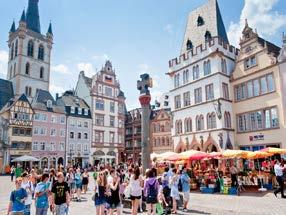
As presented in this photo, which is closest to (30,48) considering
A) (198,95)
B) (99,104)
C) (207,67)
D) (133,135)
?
(99,104)

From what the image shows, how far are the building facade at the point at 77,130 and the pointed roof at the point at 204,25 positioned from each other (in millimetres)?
26739

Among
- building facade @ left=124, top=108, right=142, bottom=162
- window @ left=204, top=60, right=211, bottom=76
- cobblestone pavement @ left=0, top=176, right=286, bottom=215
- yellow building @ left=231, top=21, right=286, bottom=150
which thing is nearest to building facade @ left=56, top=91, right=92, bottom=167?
building facade @ left=124, top=108, right=142, bottom=162

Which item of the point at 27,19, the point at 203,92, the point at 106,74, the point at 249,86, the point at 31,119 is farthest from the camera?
the point at 27,19

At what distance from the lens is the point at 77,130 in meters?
54.9

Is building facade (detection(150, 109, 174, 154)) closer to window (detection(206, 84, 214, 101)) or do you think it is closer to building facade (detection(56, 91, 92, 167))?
building facade (detection(56, 91, 92, 167))

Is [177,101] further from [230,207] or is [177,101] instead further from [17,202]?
[17,202]

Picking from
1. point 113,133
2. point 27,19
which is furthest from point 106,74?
point 27,19

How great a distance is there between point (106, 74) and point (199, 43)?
2831cm

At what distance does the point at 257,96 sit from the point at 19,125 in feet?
123

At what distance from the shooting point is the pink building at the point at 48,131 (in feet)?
160

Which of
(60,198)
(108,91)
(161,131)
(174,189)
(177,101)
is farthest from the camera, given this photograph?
(108,91)

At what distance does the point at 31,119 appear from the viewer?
48.1m

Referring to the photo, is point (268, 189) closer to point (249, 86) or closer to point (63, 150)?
point (249, 86)

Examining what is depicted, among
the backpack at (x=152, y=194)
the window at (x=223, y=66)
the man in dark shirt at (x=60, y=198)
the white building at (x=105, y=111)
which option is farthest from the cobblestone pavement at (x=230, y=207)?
the white building at (x=105, y=111)
